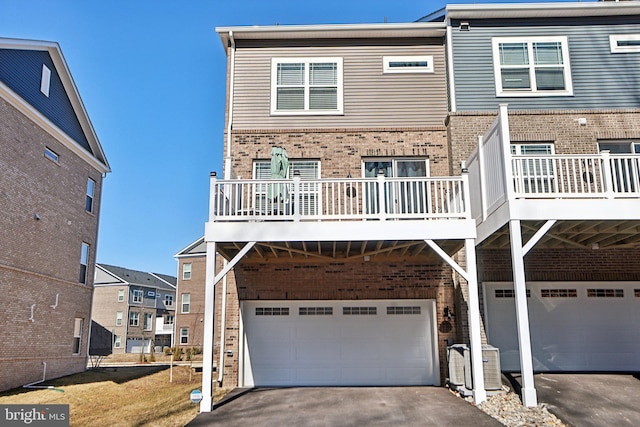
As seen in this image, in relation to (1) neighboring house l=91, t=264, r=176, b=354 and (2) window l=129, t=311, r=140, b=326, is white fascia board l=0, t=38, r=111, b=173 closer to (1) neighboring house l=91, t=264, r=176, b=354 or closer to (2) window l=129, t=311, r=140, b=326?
(1) neighboring house l=91, t=264, r=176, b=354

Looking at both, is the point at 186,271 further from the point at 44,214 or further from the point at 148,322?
the point at 44,214

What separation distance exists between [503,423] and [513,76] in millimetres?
8365

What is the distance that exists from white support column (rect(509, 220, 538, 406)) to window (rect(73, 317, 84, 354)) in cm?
1492

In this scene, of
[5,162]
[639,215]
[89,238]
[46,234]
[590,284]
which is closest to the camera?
[639,215]

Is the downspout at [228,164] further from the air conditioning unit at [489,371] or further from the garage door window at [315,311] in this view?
the air conditioning unit at [489,371]

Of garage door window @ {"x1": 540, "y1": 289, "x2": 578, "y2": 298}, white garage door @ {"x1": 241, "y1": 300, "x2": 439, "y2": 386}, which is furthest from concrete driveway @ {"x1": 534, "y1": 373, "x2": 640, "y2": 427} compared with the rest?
white garage door @ {"x1": 241, "y1": 300, "x2": 439, "y2": 386}

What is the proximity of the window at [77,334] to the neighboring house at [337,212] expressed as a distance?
8603 millimetres

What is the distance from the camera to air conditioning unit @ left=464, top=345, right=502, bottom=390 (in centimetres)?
851

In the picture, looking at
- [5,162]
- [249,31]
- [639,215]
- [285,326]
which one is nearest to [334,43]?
[249,31]

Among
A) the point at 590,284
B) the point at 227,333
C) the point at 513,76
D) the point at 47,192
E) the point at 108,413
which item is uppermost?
the point at 513,76

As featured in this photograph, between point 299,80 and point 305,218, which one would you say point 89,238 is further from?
point 305,218

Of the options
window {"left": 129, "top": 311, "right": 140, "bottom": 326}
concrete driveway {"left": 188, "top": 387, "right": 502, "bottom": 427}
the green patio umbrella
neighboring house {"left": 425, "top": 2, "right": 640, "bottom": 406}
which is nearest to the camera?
concrete driveway {"left": 188, "top": 387, "right": 502, "bottom": 427}

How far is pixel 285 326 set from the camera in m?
11.4

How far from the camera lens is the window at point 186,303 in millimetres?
38838
